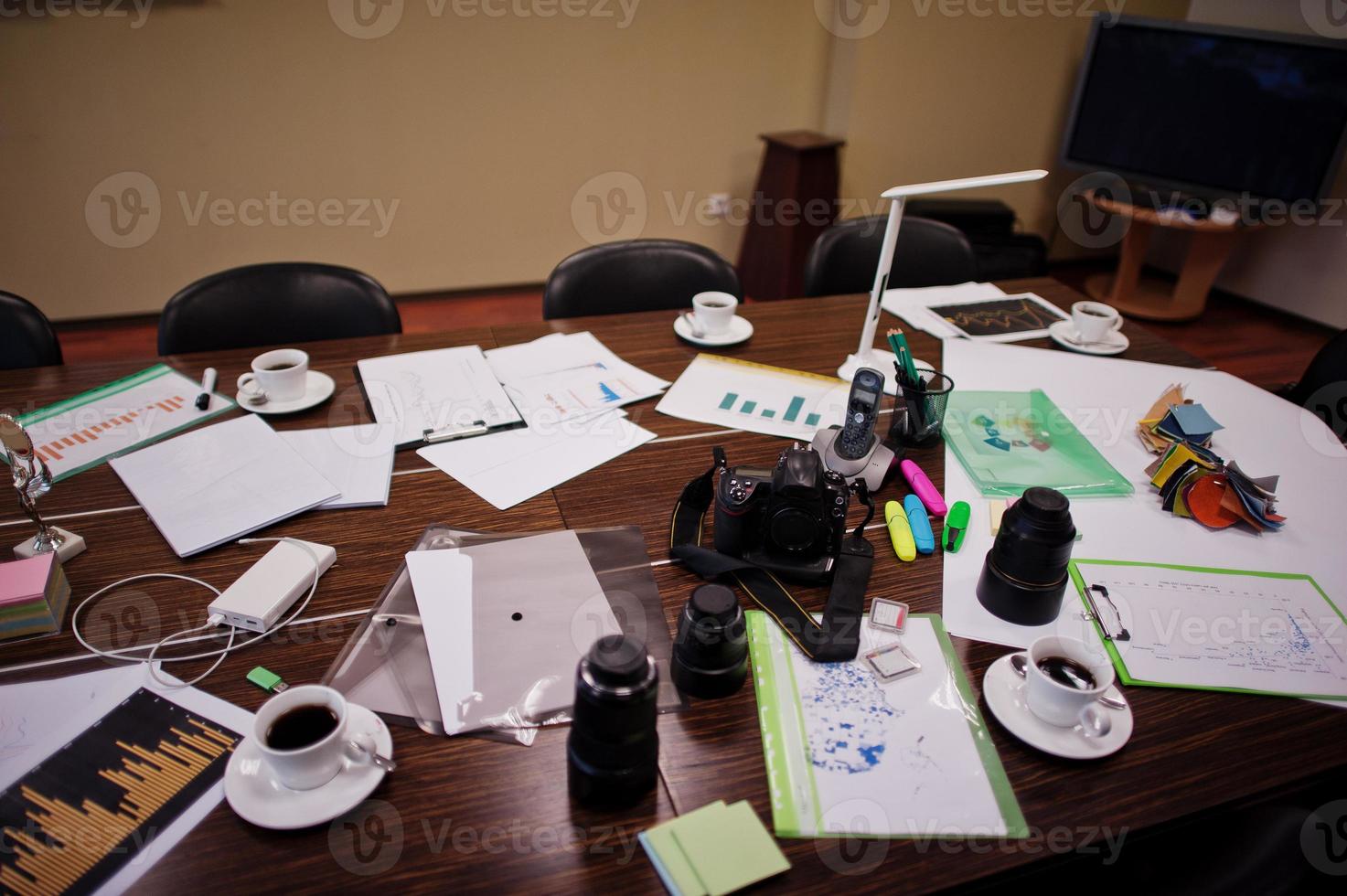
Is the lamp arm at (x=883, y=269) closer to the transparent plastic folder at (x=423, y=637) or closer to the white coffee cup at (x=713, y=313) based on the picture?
the white coffee cup at (x=713, y=313)

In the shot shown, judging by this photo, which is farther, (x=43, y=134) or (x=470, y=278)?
(x=470, y=278)

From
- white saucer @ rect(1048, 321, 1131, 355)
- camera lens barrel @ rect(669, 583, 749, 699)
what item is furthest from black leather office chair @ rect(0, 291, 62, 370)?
white saucer @ rect(1048, 321, 1131, 355)

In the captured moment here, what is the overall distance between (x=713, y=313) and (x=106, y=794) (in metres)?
1.25

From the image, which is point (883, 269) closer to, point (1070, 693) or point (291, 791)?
point (1070, 693)

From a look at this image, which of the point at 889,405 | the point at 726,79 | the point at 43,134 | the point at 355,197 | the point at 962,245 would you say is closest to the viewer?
the point at 889,405

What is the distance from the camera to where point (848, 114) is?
3.63 m

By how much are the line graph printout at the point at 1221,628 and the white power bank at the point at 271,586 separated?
3.19 ft

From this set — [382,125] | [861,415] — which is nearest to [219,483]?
[861,415]

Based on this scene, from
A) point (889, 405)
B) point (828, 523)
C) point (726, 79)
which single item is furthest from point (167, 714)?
point (726, 79)

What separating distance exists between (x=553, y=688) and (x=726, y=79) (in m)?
3.43

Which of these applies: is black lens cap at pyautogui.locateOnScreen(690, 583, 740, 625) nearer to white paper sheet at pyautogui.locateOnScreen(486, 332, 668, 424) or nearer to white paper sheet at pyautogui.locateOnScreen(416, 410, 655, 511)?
white paper sheet at pyautogui.locateOnScreen(416, 410, 655, 511)

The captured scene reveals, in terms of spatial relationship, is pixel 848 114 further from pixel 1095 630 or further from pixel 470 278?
pixel 1095 630

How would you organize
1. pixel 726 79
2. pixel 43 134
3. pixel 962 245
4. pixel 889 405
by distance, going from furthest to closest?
1. pixel 726 79
2. pixel 43 134
3. pixel 962 245
4. pixel 889 405

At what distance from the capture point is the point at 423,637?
931 millimetres
